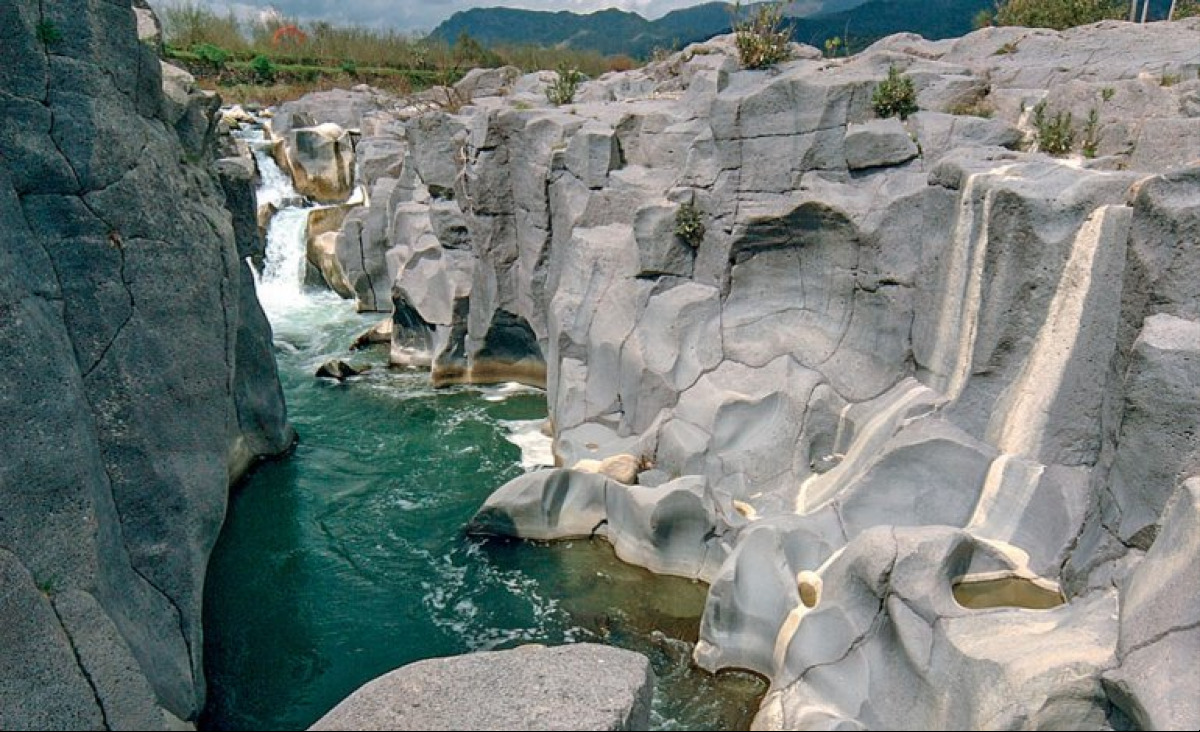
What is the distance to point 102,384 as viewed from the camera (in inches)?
298

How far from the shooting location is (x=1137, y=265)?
786 centimetres

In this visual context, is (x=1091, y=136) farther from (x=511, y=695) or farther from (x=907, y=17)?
(x=907, y=17)

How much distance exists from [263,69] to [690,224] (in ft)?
127

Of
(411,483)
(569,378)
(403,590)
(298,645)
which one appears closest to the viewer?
(298,645)

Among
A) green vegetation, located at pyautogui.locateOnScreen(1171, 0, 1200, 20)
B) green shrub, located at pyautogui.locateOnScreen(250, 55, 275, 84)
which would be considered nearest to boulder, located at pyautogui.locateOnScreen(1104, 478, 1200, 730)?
green vegetation, located at pyautogui.locateOnScreen(1171, 0, 1200, 20)

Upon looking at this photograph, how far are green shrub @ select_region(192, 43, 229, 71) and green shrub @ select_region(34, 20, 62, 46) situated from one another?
3965cm

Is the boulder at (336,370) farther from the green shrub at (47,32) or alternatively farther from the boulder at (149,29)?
the green shrub at (47,32)

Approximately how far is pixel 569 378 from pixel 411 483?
3212 mm

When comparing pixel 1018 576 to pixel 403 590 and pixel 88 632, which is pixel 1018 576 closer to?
pixel 403 590

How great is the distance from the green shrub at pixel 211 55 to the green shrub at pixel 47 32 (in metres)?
39.7

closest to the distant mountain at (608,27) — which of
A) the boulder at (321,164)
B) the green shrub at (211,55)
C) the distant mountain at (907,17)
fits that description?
the distant mountain at (907,17)

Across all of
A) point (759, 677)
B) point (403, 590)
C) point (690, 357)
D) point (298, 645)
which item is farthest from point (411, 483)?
point (759, 677)

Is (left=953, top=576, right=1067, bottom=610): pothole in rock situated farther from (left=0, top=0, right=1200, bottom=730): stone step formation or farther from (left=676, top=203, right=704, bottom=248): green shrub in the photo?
(left=676, top=203, right=704, bottom=248): green shrub

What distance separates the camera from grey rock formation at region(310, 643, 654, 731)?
12.1ft
